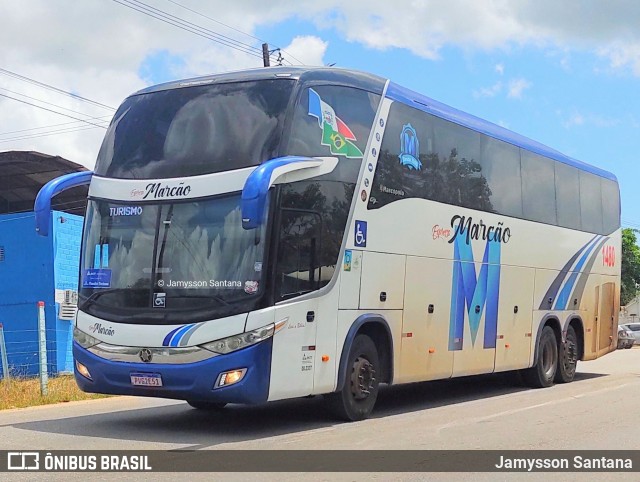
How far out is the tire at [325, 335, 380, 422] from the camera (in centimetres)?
1140

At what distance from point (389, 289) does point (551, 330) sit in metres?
6.44

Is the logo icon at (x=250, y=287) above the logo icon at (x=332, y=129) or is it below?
below

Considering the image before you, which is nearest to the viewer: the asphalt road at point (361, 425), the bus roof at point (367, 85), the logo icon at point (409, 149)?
the asphalt road at point (361, 425)

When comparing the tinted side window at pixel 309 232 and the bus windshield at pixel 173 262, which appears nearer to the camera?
the bus windshield at pixel 173 262

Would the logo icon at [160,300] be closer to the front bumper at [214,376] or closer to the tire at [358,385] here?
the front bumper at [214,376]

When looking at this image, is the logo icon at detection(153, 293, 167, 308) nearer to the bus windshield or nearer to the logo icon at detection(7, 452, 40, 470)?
the bus windshield

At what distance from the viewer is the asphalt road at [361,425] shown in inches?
377

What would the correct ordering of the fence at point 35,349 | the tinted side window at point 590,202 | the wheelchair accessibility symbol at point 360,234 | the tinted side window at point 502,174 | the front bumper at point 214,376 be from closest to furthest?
1. the front bumper at point 214,376
2. the wheelchair accessibility symbol at point 360,234
3. the tinted side window at point 502,174
4. the tinted side window at point 590,202
5. the fence at point 35,349

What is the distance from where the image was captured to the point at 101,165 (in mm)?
11273

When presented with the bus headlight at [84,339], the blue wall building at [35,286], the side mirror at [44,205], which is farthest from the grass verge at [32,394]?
the blue wall building at [35,286]

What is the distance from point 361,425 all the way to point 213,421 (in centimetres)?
196

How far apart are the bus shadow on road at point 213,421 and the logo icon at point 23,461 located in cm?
67

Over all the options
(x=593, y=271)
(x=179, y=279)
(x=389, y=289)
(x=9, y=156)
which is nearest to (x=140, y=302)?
(x=179, y=279)

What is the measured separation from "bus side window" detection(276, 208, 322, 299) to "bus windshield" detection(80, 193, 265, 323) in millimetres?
325
